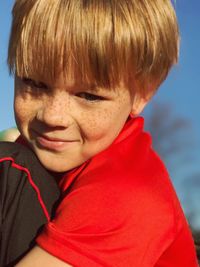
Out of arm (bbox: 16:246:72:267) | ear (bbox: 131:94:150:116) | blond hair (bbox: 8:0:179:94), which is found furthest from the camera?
ear (bbox: 131:94:150:116)

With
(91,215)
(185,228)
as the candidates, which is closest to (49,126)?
(91,215)

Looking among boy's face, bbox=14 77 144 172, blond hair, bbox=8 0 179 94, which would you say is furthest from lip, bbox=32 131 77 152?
blond hair, bbox=8 0 179 94

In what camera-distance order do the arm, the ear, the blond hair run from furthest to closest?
the ear, the blond hair, the arm

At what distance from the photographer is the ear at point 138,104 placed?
0.95m

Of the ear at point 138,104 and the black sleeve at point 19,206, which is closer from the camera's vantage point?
the black sleeve at point 19,206

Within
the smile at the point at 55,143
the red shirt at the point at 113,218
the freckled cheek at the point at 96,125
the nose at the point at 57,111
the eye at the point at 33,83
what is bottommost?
the red shirt at the point at 113,218

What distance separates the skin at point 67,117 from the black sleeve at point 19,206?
84mm

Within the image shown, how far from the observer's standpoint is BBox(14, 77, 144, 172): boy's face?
2.74 feet

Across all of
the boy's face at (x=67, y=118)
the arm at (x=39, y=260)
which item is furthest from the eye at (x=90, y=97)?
the arm at (x=39, y=260)

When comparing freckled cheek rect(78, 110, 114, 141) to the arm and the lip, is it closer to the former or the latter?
the lip

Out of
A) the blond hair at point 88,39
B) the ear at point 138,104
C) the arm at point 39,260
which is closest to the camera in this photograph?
the arm at point 39,260

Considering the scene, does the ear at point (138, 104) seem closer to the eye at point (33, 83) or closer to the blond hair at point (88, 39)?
the blond hair at point (88, 39)

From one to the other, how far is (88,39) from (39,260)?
36 cm

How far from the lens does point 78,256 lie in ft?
2.34
